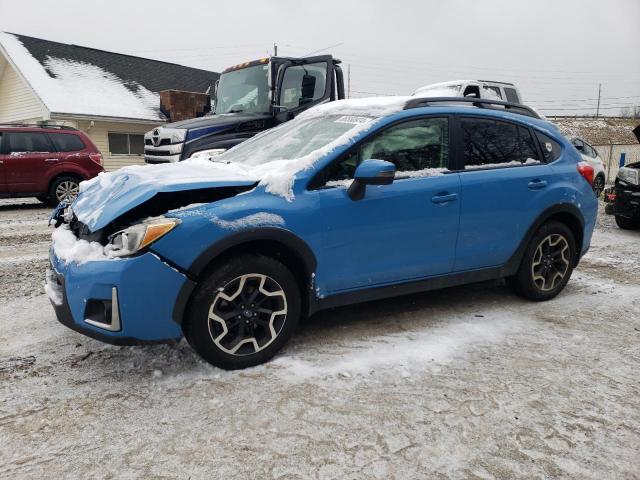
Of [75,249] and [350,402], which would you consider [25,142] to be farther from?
[350,402]

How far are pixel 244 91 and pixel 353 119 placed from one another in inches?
234

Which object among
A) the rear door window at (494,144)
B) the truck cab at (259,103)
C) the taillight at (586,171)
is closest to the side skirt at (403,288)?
the rear door window at (494,144)

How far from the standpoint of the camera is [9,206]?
11.9m

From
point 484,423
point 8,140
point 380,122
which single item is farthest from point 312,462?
point 8,140

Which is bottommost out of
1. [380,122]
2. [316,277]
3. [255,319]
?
[255,319]

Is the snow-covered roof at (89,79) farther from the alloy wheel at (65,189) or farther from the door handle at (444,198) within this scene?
A: the door handle at (444,198)

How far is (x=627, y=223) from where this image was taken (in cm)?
880

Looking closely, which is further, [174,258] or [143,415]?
[174,258]

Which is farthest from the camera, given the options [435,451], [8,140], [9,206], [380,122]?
[9,206]

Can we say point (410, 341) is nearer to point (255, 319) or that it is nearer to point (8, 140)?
point (255, 319)

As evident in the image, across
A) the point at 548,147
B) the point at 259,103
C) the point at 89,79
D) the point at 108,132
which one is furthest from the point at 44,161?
the point at 89,79

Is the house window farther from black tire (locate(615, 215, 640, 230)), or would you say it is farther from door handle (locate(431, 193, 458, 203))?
door handle (locate(431, 193, 458, 203))

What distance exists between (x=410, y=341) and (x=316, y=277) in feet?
2.90

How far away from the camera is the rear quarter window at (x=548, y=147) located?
4.54 metres
